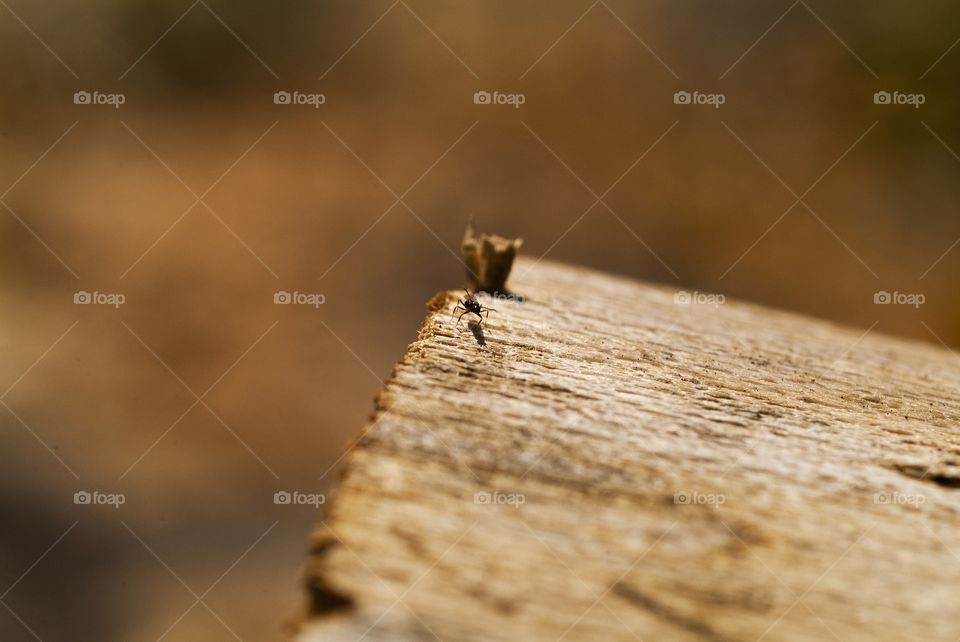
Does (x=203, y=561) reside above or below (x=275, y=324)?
below

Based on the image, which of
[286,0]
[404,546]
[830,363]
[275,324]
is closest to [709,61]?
[286,0]

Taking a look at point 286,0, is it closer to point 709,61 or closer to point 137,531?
point 709,61

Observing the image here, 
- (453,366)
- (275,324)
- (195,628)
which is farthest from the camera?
(275,324)
